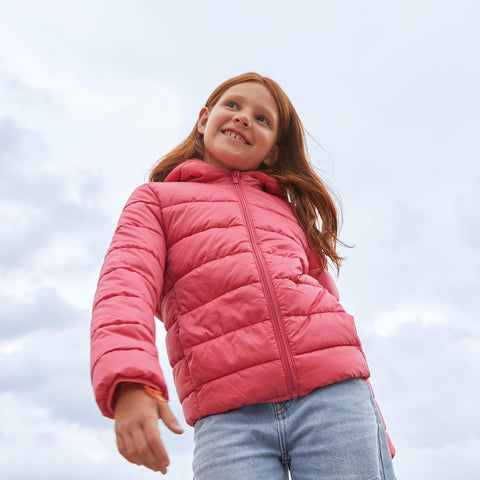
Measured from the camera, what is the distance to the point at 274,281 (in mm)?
1968

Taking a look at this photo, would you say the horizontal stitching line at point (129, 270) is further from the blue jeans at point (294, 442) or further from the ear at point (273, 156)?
the ear at point (273, 156)

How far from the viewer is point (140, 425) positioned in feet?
4.84

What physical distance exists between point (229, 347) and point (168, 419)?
0.40 m

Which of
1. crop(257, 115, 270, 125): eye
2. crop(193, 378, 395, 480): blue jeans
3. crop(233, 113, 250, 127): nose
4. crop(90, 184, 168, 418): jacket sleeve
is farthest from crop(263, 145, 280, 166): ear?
crop(193, 378, 395, 480): blue jeans

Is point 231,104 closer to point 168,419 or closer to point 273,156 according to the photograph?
point 273,156

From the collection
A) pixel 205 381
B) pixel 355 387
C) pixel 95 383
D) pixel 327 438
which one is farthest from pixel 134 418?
pixel 355 387

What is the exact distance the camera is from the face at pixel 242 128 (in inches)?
101

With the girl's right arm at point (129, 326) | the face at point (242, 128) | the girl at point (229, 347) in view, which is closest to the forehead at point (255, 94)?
the face at point (242, 128)

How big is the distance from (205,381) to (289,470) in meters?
0.41

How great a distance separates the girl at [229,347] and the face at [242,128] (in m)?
0.27

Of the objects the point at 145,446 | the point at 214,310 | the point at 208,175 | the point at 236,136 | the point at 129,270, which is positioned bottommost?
the point at 145,446

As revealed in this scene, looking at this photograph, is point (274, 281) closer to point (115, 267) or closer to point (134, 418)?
point (115, 267)

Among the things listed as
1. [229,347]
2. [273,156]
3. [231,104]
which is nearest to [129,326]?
[229,347]

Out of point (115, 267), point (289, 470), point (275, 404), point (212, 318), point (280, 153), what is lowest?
point (289, 470)
